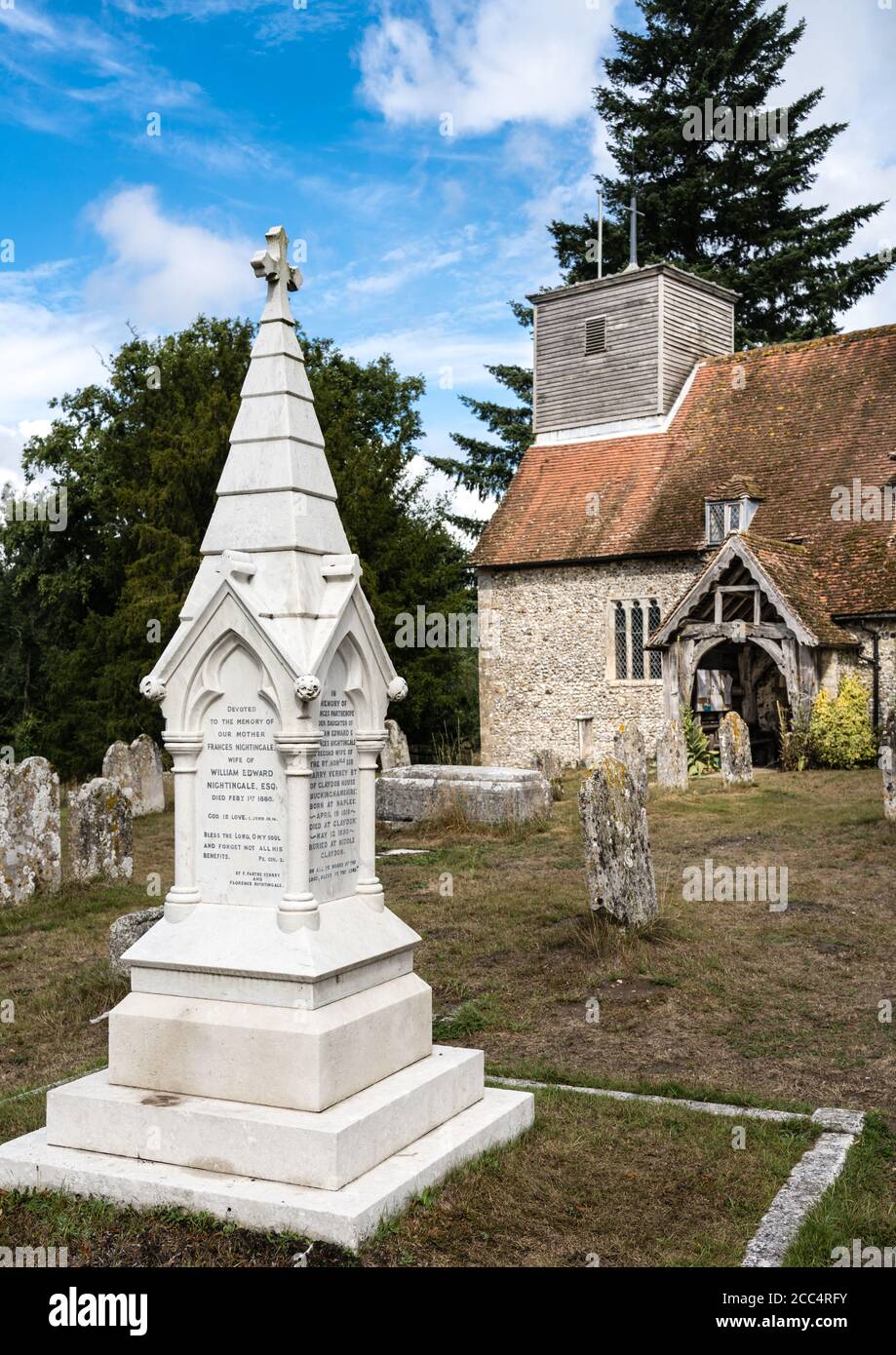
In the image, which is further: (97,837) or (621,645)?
(621,645)

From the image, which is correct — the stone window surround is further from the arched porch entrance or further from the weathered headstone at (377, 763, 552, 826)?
the weathered headstone at (377, 763, 552, 826)

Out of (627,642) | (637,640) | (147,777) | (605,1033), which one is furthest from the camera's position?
(627,642)

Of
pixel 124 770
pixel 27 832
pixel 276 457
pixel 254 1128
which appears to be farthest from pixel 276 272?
pixel 124 770

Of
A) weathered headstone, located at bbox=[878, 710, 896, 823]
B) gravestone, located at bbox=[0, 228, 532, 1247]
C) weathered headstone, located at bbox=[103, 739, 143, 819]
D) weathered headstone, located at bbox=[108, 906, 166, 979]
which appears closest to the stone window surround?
weathered headstone, located at bbox=[878, 710, 896, 823]

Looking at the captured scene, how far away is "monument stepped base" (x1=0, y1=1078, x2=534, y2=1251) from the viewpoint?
4141mm

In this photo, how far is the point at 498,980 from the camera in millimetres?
8109

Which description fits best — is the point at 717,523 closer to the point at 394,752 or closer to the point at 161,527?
the point at 394,752

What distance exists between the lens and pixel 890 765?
12.9 metres

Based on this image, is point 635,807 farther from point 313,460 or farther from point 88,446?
point 88,446

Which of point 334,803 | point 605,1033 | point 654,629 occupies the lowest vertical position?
point 605,1033

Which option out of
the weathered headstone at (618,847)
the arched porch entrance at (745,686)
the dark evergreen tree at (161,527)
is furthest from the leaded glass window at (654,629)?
the weathered headstone at (618,847)

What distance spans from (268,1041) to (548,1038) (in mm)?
2802

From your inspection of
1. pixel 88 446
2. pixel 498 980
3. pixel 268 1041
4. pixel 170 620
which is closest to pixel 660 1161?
pixel 268 1041

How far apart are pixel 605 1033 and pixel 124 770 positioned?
11105mm
